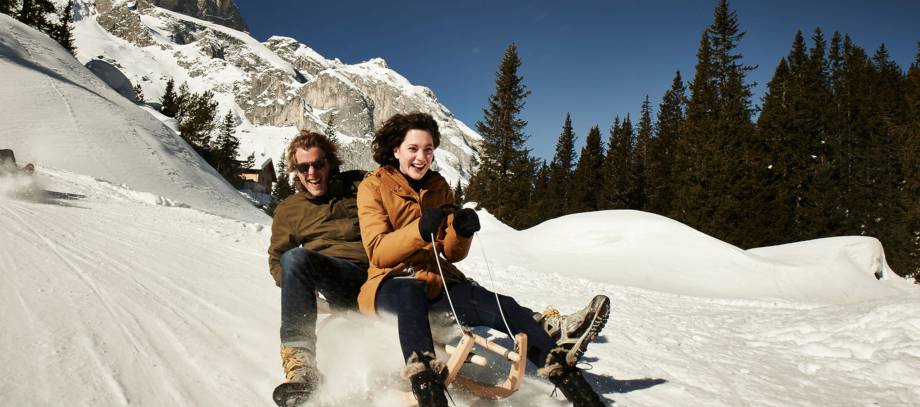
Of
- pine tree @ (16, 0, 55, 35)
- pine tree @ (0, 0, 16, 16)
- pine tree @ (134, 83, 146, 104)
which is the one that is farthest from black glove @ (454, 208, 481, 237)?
pine tree @ (134, 83, 146, 104)

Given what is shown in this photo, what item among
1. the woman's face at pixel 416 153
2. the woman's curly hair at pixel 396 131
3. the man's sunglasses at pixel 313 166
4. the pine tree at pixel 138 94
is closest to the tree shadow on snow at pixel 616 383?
the woman's face at pixel 416 153

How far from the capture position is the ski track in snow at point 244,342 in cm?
222

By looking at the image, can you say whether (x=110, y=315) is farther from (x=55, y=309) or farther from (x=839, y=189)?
(x=839, y=189)

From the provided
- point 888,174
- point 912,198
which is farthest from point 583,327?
point 888,174

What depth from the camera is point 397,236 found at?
7.99 feet

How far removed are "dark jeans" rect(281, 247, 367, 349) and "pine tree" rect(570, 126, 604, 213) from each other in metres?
37.8

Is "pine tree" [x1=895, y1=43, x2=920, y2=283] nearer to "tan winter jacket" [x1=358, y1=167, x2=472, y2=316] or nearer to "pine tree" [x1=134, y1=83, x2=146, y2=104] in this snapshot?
"tan winter jacket" [x1=358, y1=167, x2=472, y2=316]

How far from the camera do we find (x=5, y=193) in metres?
8.62

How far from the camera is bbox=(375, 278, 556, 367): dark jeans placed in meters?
2.23

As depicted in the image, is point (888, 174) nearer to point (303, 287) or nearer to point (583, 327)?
point (583, 327)

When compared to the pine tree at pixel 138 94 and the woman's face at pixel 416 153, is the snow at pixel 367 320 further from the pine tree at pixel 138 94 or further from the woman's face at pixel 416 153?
the pine tree at pixel 138 94

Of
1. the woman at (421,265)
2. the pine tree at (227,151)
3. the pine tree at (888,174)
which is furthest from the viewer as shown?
the pine tree at (227,151)

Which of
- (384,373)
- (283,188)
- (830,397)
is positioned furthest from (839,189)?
(283,188)

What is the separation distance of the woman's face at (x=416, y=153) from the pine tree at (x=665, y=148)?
29798 millimetres
